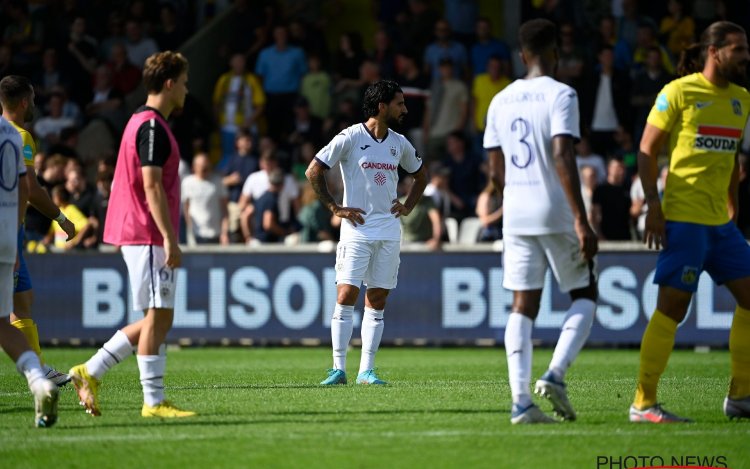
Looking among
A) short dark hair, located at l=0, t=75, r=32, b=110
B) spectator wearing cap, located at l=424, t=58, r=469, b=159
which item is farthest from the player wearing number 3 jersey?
spectator wearing cap, located at l=424, t=58, r=469, b=159

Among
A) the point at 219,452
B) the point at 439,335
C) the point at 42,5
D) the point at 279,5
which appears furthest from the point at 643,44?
the point at 219,452

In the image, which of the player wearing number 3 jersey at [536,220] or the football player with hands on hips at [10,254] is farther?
the football player with hands on hips at [10,254]

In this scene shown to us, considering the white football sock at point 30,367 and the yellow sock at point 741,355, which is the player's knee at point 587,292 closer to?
the yellow sock at point 741,355

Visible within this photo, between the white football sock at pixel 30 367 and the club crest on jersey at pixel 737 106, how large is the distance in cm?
490

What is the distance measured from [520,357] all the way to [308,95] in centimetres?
1648

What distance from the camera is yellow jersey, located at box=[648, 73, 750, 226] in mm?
8828

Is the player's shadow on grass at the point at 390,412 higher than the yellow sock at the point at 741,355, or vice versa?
the yellow sock at the point at 741,355

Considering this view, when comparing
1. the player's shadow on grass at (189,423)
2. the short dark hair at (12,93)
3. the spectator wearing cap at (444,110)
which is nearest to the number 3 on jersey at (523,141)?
the player's shadow on grass at (189,423)

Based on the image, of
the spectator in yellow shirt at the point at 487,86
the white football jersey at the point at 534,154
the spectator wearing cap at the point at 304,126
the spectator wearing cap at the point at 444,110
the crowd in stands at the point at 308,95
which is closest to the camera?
the white football jersey at the point at 534,154

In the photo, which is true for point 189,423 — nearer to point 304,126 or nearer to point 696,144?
point 696,144

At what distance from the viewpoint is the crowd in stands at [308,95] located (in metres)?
21.4

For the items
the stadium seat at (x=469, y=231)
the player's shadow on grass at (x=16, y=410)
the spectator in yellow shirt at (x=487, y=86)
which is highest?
the spectator in yellow shirt at (x=487, y=86)

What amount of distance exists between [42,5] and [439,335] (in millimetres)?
12830

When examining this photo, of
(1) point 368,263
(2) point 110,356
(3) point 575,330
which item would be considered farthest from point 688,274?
(1) point 368,263
